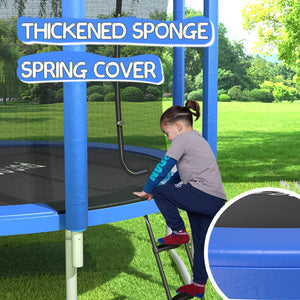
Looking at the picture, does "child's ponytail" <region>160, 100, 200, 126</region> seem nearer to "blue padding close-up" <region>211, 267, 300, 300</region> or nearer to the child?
the child

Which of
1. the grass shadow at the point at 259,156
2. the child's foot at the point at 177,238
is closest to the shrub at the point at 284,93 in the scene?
the grass shadow at the point at 259,156

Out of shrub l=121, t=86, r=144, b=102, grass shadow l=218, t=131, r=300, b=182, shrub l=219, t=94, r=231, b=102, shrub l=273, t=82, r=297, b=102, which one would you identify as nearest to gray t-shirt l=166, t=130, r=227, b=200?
shrub l=121, t=86, r=144, b=102

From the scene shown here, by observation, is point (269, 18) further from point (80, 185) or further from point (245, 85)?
point (245, 85)

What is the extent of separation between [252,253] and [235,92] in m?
28.7

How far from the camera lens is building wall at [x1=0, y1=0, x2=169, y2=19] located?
8.64 feet

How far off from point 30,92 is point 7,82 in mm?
141

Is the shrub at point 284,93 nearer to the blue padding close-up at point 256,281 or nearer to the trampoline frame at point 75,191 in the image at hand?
the trampoline frame at point 75,191

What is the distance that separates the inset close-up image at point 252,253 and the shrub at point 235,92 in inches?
1109

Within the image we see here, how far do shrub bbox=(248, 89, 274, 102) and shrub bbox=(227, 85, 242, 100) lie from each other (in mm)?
1234

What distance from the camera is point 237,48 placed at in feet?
105

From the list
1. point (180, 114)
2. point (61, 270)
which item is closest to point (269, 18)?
point (61, 270)

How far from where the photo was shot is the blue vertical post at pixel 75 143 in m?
2.13

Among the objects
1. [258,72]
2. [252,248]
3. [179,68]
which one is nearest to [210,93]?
[179,68]

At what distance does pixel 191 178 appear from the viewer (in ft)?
7.02
